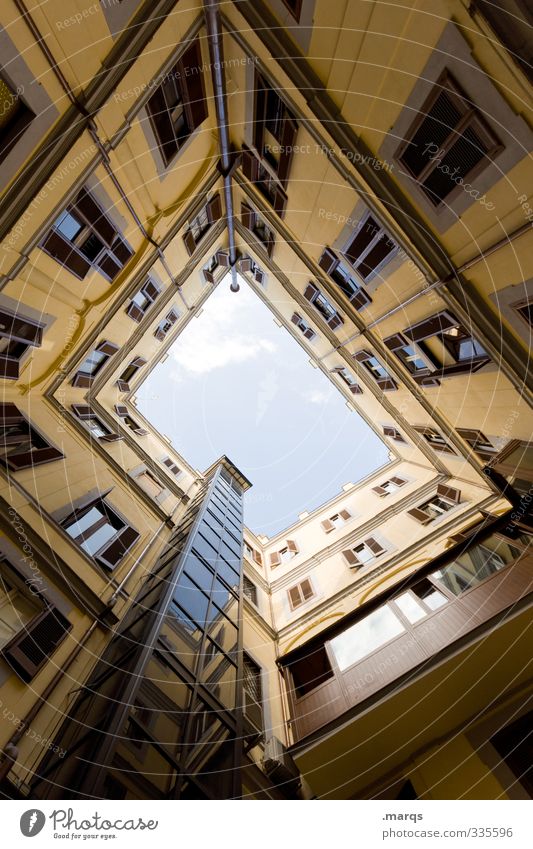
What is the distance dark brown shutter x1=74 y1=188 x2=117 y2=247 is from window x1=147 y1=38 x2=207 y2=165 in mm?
2534

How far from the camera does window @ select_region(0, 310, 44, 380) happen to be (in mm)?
7777

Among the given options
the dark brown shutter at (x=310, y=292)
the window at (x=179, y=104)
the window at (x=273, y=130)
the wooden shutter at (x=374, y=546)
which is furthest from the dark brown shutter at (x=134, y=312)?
the wooden shutter at (x=374, y=546)

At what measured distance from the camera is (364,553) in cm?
1739

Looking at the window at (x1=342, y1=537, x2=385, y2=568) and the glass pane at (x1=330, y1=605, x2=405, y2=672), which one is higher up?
the glass pane at (x1=330, y1=605, x2=405, y2=672)

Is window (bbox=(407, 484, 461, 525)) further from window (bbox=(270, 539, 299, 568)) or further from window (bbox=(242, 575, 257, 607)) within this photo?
window (bbox=(270, 539, 299, 568))

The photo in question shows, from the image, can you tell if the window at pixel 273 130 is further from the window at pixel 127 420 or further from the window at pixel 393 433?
the window at pixel 393 433

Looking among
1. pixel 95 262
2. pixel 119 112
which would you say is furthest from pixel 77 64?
pixel 95 262

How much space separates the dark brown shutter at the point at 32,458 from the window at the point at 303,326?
13460 millimetres

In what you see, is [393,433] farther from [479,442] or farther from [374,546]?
[479,442]

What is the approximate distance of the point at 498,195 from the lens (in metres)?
6.24

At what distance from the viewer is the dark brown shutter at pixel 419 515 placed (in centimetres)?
1628

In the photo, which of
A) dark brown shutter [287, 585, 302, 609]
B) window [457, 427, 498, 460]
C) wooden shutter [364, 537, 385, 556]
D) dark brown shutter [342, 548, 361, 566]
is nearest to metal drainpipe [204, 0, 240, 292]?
window [457, 427, 498, 460]

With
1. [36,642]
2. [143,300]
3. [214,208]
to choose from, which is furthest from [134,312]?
[36,642]

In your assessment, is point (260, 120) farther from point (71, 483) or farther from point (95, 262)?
point (71, 483)
